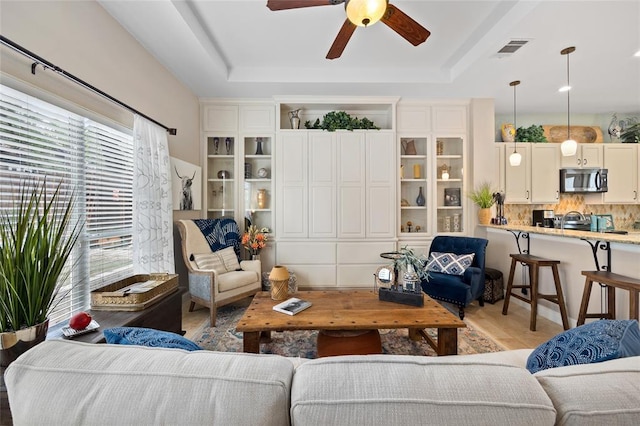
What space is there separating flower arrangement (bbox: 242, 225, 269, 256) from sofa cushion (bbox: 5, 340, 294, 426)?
2.94 meters

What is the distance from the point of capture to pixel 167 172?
2807mm

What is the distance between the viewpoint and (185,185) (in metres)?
3.35

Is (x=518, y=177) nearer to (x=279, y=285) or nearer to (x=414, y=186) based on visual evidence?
(x=414, y=186)

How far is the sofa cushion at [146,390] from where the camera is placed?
548mm

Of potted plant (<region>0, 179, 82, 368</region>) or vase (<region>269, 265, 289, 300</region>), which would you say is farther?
vase (<region>269, 265, 289, 300</region>)

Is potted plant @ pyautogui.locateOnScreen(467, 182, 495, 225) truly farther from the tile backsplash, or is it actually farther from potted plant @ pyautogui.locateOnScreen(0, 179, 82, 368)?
potted plant @ pyautogui.locateOnScreen(0, 179, 82, 368)

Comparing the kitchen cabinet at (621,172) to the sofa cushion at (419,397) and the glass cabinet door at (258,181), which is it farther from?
the sofa cushion at (419,397)

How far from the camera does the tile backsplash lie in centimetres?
452

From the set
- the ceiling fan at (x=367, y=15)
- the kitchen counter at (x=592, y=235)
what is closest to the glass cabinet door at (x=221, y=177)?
the ceiling fan at (x=367, y=15)

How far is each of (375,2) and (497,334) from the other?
292 centimetres

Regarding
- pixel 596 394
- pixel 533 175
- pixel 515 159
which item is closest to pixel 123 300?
pixel 596 394

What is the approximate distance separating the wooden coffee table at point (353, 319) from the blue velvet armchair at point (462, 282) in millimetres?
913

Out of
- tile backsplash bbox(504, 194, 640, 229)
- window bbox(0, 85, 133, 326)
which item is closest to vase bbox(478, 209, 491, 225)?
tile backsplash bbox(504, 194, 640, 229)

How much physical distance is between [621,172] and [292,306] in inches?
229
